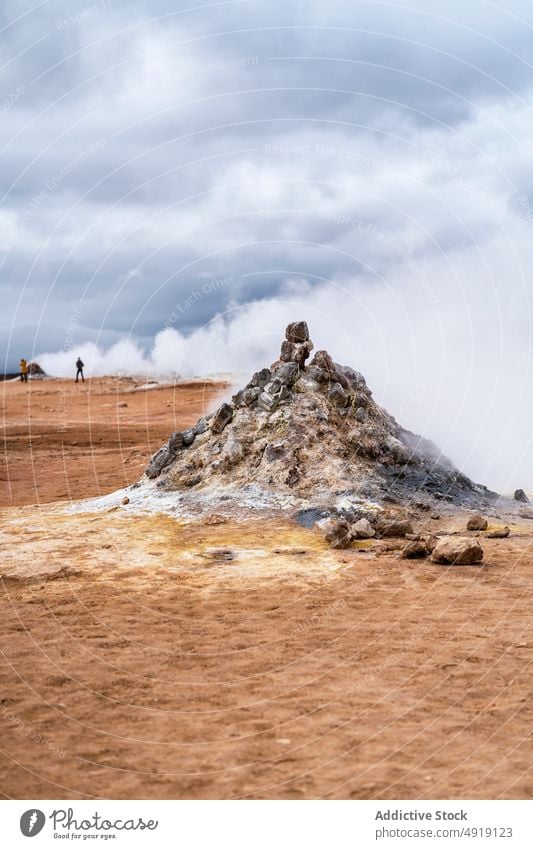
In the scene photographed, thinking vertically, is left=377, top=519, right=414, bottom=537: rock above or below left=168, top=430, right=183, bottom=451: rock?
below

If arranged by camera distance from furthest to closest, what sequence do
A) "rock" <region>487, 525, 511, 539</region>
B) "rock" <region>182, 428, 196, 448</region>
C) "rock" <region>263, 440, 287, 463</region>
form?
"rock" <region>182, 428, 196, 448</region>, "rock" <region>263, 440, 287, 463</region>, "rock" <region>487, 525, 511, 539</region>

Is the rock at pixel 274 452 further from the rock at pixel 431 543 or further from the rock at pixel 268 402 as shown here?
the rock at pixel 431 543

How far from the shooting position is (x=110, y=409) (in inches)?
1358

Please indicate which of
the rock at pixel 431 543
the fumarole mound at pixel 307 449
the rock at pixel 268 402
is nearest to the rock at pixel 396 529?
the rock at pixel 431 543

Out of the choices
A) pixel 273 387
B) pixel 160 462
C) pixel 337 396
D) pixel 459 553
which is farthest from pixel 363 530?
pixel 160 462

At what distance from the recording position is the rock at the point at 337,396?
45.6 feet

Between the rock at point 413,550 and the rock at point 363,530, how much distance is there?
1025 millimetres

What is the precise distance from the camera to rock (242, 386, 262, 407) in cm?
1388

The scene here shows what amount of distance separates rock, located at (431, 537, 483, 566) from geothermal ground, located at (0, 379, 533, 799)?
18cm

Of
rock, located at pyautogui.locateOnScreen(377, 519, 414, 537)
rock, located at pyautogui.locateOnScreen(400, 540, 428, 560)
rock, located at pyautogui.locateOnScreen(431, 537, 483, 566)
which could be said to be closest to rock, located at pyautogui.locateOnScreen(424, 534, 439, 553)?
rock, located at pyautogui.locateOnScreen(400, 540, 428, 560)

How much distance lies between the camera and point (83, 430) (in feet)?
89.8

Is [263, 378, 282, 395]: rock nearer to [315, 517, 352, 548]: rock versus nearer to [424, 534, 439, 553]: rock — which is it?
[315, 517, 352, 548]: rock

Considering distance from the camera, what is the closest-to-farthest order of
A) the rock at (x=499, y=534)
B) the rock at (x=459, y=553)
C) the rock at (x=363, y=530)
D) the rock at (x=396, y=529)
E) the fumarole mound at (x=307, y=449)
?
the rock at (x=459, y=553)
the rock at (x=363, y=530)
the rock at (x=396, y=529)
the rock at (x=499, y=534)
the fumarole mound at (x=307, y=449)

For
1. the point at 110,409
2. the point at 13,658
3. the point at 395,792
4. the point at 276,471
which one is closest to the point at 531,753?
the point at 395,792
